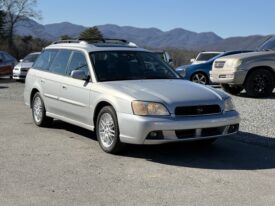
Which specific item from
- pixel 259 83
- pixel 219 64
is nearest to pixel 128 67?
pixel 259 83

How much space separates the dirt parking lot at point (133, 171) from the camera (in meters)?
5.91

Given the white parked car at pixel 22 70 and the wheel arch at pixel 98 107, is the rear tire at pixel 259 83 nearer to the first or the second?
the wheel arch at pixel 98 107

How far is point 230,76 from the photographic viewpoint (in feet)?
52.2

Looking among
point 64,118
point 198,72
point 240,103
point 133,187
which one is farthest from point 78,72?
point 198,72

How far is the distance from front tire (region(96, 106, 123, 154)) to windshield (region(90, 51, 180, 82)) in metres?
0.67

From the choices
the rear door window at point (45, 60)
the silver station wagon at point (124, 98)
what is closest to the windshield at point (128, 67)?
the silver station wagon at point (124, 98)

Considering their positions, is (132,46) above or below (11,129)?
above

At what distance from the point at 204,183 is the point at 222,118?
62.1 inches

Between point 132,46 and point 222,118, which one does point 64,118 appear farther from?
point 222,118

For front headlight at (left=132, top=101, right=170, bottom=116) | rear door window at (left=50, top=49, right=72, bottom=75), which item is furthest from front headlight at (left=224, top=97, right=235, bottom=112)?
rear door window at (left=50, top=49, right=72, bottom=75)

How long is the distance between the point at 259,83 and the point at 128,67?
7735 millimetres

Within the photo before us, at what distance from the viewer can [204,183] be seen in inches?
255

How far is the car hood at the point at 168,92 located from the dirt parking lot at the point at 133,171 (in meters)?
0.81

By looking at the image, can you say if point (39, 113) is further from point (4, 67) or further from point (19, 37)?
point (19, 37)
